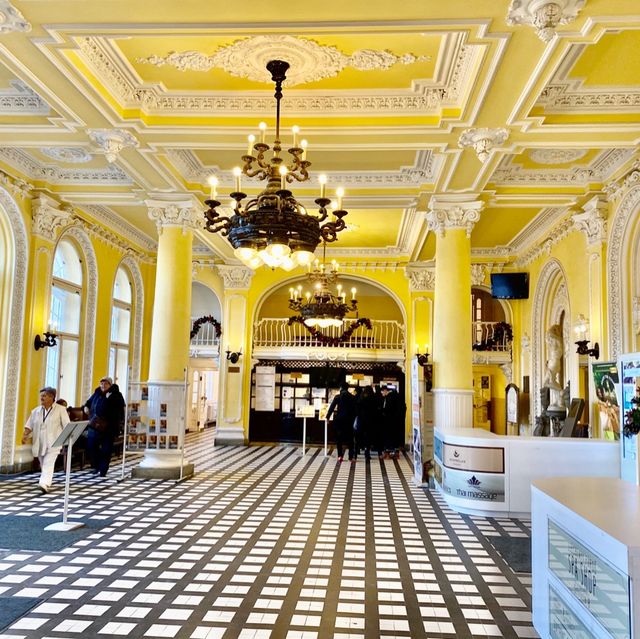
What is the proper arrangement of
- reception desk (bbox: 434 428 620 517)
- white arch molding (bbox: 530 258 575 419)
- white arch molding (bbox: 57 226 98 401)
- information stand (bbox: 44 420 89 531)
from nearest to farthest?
information stand (bbox: 44 420 89 531), reception desk (bbox: 434 428 620 517), white arch molding (bbox: 530 258 575 419), white arch molding (bbox: 57 226 98 401)

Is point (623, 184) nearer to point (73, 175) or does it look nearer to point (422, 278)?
point (422, 278)

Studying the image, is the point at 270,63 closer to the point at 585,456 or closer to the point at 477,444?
the point at 477,444

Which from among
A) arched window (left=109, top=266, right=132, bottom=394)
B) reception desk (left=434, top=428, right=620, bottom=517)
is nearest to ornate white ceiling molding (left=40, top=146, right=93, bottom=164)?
arched window (left=109, top=266, right=132, bottom=394)

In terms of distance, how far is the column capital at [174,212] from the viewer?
375 inches

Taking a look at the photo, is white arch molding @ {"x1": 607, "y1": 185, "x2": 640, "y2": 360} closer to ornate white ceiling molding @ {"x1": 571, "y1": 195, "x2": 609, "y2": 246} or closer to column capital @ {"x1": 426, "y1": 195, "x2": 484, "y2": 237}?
ornate white ceiling molding @ {"x1": 571, "y1": 195, "x2": 609, "y2": 246}

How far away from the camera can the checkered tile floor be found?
3.82 metres

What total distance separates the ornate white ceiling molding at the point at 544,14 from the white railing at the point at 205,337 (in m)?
13.4

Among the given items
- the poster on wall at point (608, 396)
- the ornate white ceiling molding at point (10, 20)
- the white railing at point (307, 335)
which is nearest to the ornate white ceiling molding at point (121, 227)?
the white railing at point (307, 335)

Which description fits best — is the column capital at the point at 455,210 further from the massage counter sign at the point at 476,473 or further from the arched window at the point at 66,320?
the arched window at the point at 66,320

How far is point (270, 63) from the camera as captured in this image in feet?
19.6

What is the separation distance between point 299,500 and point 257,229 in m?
4.33

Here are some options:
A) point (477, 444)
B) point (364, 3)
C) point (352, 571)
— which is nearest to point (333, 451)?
point (477, 444)

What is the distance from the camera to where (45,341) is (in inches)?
399

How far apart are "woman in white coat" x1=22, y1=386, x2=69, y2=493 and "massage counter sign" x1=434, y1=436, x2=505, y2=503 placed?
5.43 m
